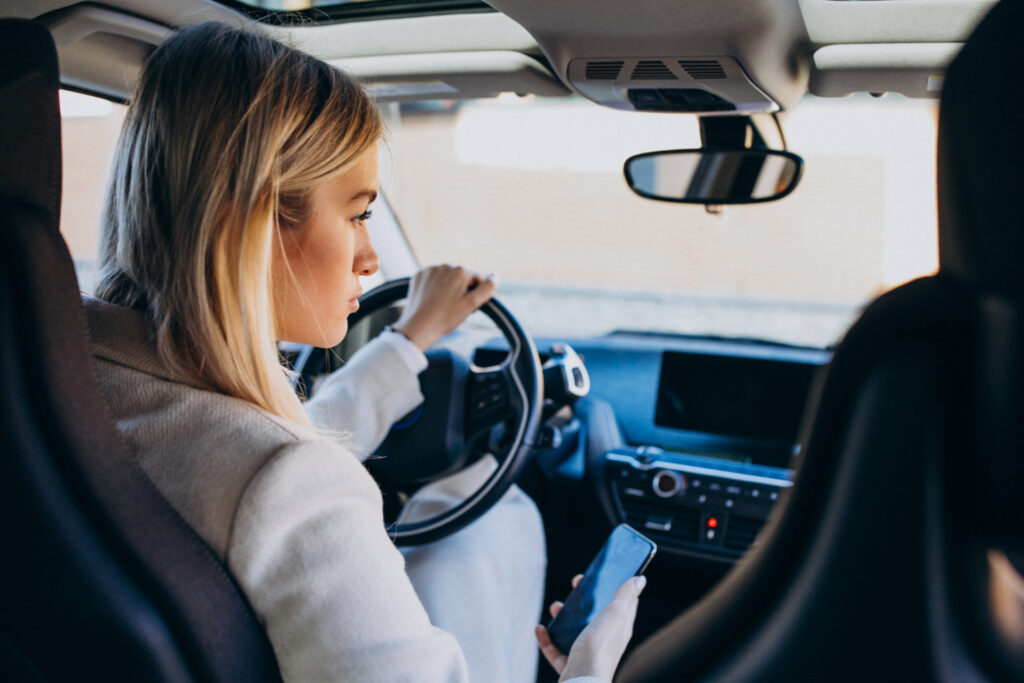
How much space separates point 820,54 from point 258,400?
4.21 ft

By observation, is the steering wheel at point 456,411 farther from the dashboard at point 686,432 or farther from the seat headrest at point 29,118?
the seat headrest at point 29,118

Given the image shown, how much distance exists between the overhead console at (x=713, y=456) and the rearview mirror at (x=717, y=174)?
0.55 m

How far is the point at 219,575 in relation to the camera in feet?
2.64

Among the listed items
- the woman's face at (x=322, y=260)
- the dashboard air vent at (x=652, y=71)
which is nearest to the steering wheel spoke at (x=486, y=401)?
the dashboard air vent at (x=652, y=71)

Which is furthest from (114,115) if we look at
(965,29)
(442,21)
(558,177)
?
(558,177)

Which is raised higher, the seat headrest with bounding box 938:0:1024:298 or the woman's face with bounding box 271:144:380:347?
the seat headrest with bounding box 938:0:1024:298

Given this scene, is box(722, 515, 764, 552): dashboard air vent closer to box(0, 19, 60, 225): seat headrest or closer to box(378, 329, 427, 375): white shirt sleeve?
box(378, 329, 427, 375): white shirt sleeve

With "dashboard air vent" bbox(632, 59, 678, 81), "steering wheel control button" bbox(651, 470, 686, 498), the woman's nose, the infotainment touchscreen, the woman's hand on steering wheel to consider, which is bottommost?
"steering wheel control button" bbox(651, 470, 686, 498)

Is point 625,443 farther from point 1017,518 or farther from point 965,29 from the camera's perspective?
point 1017,518

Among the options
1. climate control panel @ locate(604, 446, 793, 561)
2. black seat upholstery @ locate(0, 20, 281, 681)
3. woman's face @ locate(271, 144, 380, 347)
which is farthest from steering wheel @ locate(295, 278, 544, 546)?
black seat upholstery @ locate(0, 20, 281, 681)

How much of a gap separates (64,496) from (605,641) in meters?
0.72

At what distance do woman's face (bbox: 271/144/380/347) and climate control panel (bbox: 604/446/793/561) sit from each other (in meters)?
1.26

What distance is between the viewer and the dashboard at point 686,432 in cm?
214

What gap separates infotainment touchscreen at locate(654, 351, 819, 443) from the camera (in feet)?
7.90
